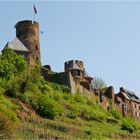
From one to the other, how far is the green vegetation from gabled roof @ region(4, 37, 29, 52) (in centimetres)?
398

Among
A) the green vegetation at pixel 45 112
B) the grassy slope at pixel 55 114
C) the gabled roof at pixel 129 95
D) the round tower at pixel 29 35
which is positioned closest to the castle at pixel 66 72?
the round tower at pixel 29 35

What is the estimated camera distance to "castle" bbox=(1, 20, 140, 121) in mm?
77938

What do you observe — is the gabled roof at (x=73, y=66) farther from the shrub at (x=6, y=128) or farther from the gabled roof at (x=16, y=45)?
the shrub at (x=6, y=128)

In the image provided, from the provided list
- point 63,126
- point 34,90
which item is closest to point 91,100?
point 34,90

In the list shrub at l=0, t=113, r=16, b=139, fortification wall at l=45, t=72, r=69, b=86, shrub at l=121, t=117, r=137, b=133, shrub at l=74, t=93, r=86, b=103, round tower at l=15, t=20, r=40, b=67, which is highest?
round tower at l=15, t=20, r=40, b=67

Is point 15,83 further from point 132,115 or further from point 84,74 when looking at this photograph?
point 132,115

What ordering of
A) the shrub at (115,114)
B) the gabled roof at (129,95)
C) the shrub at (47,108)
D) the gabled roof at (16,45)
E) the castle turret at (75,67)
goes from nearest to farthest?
the shrub at (47,108) → the gabled roof at (16,45) → the shrub at (115,114) → the castle turret at (75,67) → the gabled roof at (129,95)

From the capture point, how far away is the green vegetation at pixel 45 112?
5853 cm

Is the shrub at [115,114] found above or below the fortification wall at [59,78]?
below

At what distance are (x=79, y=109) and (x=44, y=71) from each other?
8.59m

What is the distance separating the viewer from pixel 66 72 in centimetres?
7812

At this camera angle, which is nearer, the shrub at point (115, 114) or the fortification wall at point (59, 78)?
the fortification wall at point (59, 78)

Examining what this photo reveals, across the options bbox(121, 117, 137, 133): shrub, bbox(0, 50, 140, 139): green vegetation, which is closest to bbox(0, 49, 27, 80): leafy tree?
bbox(0, 50, 140, 139): green vegetation

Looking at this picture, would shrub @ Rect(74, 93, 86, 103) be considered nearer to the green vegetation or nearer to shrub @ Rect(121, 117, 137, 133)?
the green vegetation
